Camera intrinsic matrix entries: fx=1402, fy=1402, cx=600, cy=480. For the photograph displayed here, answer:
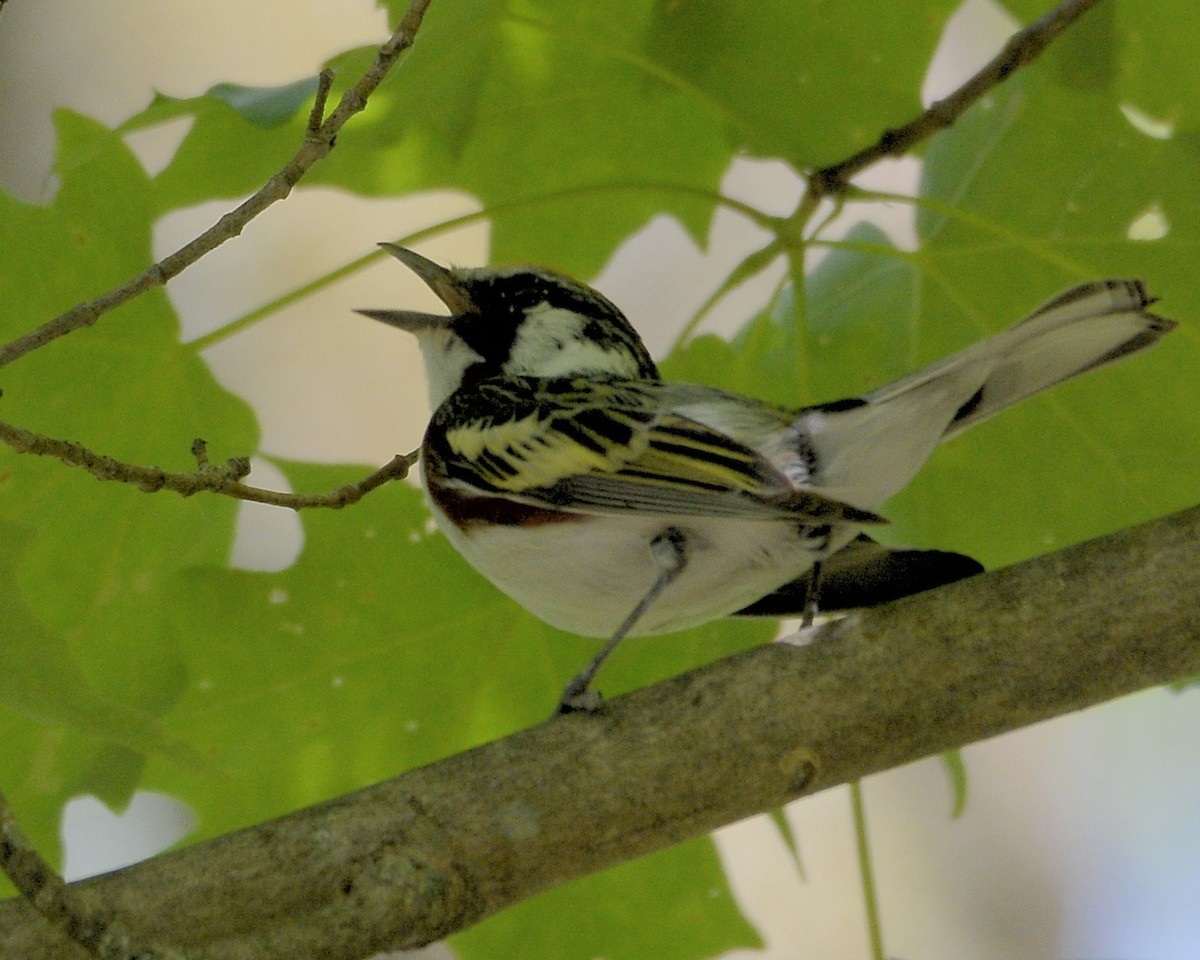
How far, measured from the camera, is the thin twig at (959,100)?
7.07 feet

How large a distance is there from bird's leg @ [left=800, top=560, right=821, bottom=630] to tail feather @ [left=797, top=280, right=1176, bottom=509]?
7.0 inches

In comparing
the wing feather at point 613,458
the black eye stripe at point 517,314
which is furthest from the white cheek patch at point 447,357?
the wing feather at point 613,458

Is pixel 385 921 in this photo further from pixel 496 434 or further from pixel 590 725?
pixel 496 434

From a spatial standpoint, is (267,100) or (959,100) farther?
(959,100)

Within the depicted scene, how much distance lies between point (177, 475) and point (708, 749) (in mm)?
748

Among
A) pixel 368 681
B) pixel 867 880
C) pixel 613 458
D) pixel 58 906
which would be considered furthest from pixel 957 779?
pixel 58 906

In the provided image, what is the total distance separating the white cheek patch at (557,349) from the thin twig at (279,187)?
0.93 m

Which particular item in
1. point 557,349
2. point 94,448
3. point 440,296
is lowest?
point 94,448

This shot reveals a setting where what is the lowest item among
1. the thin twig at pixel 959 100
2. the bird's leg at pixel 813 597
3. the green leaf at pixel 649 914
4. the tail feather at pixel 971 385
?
the green leaf at pixel 649 914

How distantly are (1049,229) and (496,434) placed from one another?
1019 millimetres

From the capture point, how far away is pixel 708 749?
176 centimetres

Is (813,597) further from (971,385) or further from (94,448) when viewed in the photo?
(94,448)

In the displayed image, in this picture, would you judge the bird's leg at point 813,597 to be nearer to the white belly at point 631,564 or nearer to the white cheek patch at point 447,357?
the white belly at point 631,564

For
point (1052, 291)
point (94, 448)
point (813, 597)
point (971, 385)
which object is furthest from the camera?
point (1052, 291)
